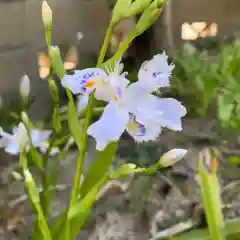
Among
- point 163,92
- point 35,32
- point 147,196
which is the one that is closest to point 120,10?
point 147,196

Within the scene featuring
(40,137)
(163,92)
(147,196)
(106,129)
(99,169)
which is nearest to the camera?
(106,129)

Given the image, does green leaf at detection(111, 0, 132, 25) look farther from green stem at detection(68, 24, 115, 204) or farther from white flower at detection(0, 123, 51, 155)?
white flower at detection(0, 123, 51, 155)

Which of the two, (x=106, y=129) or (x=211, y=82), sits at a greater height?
(x=106, y=129)

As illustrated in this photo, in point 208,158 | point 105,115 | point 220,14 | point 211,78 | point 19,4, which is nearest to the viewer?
point 105,115

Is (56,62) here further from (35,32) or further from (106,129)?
(35,32)

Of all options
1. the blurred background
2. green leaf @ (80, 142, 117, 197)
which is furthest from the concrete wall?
green leaf @ (80, 142, 117, 197)

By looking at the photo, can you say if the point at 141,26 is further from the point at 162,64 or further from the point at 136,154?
the point at 136,154

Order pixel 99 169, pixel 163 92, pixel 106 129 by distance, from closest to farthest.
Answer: pixel 106 129
pixel 99 169
pixel 163 92

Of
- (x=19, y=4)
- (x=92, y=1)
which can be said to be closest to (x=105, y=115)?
(x=19, y=4)
